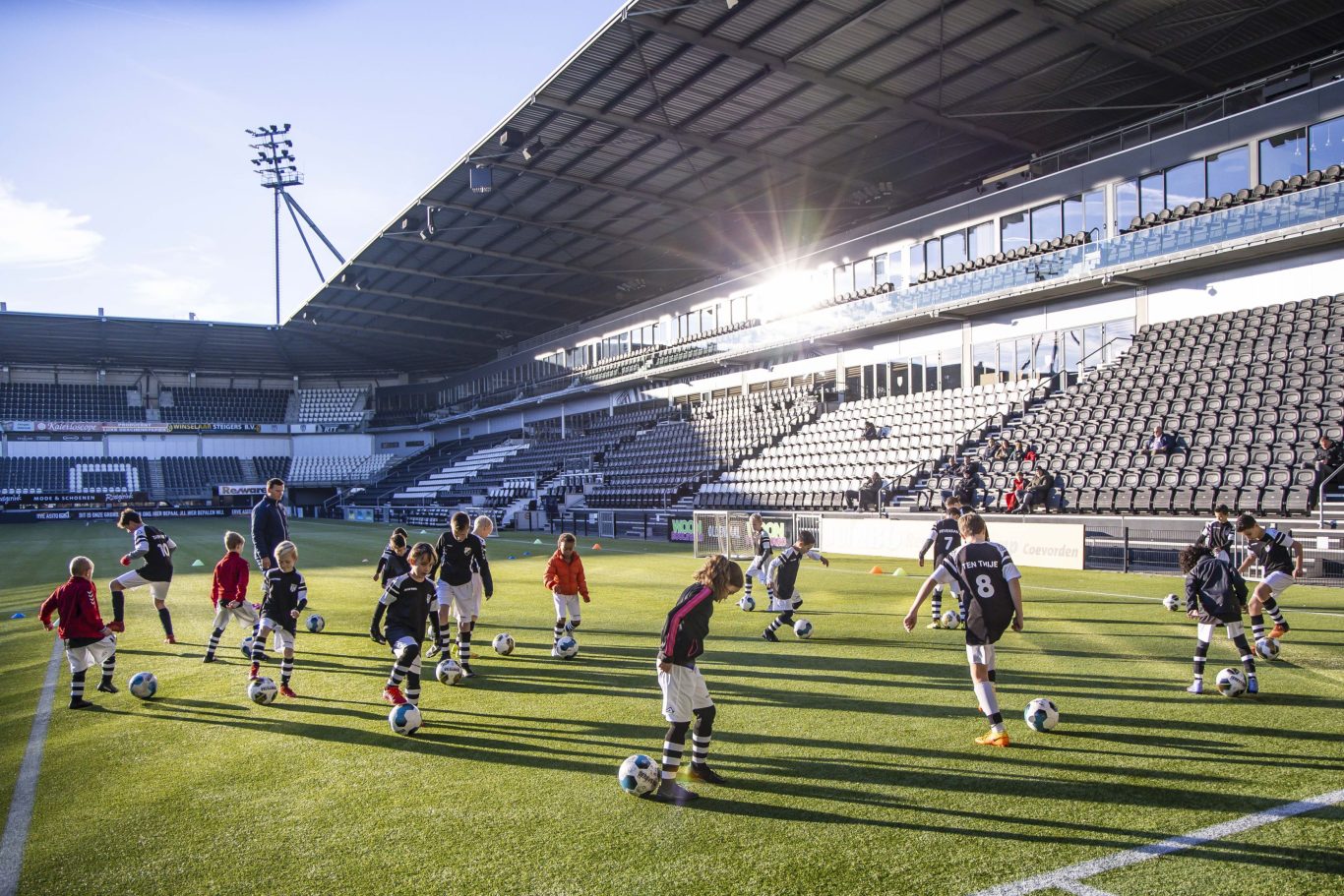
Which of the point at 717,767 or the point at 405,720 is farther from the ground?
the point at 405,720

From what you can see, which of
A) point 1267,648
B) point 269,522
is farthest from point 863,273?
point 269,522

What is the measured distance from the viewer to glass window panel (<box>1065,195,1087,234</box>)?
97.5 ft

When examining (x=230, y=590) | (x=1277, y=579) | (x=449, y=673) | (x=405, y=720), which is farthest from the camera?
Result: (x=230, y=590)

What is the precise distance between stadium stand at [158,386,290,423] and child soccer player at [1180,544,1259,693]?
8196 centimetres

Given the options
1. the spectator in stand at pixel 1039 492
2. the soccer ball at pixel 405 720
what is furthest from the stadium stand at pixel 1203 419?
the soccer ball at pixel 405 720

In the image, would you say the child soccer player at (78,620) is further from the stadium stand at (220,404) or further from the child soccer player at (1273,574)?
the stadium stand at (220,404)

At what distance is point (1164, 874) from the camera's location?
16.3 ft

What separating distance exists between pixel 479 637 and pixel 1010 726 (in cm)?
831

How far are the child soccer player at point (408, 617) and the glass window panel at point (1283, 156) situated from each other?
27062 millimetres

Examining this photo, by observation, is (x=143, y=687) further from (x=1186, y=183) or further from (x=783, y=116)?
(x=1186, y=183)

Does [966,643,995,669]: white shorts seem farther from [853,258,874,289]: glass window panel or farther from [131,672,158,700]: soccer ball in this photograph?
[853,258,874,289]: glass window panel

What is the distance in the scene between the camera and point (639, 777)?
6320mm

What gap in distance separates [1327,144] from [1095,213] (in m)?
6.81

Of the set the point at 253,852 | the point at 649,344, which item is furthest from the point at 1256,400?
the point at 649,344
